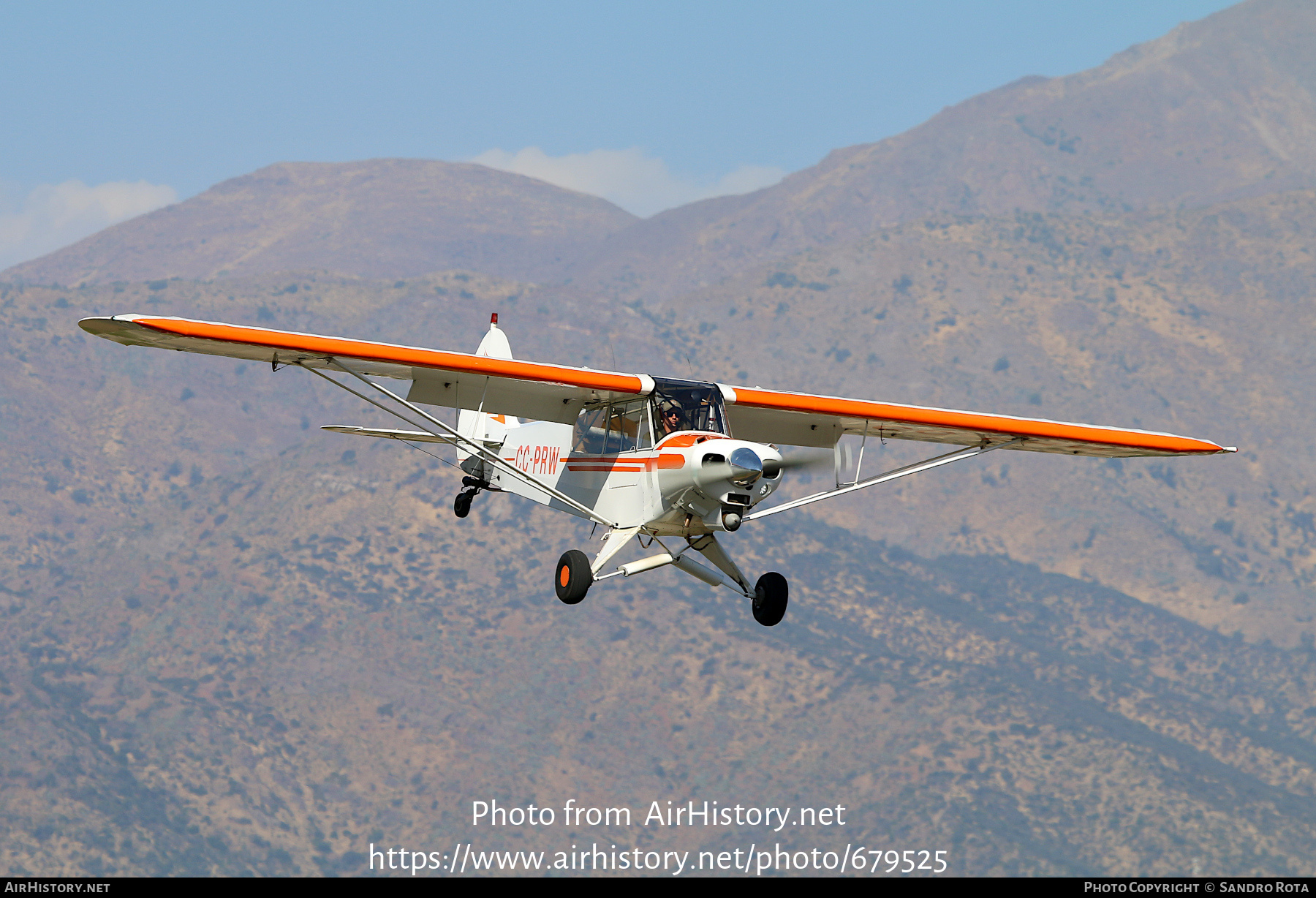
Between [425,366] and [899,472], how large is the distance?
912 cm

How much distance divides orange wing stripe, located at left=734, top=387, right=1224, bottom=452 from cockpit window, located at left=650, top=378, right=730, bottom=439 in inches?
46.1

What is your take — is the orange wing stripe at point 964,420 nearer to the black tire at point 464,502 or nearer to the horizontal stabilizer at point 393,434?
the horizontal stabilizer at point 393,434

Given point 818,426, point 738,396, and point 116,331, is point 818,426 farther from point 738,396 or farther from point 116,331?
point 116,331

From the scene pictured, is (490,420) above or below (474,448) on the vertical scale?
below

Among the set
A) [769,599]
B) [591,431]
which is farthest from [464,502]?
[769,599]

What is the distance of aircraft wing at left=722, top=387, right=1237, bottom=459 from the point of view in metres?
29.5

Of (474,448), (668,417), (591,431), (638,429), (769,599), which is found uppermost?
(668,417)

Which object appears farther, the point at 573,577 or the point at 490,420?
the point at 490,420

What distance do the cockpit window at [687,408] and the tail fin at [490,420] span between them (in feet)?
23.9

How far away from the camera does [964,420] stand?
30469mm

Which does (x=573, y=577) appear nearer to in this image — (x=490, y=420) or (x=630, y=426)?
(x=630, y=426)

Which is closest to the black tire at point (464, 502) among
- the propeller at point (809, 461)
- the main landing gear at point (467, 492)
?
the main landing gear at point (467, 492)
